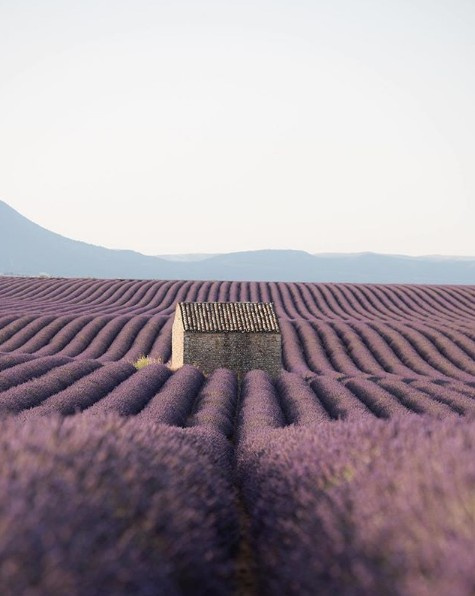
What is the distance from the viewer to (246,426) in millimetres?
13180

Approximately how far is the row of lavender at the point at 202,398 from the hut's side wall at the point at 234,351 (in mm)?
4023

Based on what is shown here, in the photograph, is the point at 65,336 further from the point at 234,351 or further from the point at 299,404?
the point at 299,404

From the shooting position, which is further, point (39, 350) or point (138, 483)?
point (39, 350)

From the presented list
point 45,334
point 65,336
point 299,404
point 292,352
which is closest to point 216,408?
point 299,404

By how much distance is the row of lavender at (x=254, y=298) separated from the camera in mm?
50094

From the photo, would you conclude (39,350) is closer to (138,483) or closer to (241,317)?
(241,317)

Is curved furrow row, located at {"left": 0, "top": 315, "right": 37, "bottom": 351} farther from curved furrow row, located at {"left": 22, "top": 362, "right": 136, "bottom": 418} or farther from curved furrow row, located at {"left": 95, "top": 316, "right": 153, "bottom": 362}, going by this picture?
curved furrow row, located at {"left": 22, "top": 362, "right": 136, "bottom": 418}

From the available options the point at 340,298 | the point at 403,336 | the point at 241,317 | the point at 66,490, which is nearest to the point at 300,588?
the point at 66,490

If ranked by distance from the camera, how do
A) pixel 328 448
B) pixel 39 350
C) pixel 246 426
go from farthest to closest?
pixel 39 350 < pixel 246 426 < pixel 328 448

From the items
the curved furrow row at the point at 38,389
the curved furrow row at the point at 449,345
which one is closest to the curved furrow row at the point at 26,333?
the curved furrow row at the point at 38,389

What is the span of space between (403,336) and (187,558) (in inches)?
1414

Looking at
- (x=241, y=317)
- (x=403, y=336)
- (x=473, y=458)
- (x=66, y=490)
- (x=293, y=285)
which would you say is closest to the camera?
(x=66, y=490)

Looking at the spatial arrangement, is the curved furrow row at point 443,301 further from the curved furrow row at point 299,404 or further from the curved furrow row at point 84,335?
the curved furrow row at point 299,404

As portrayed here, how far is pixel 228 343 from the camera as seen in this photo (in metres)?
28.3
